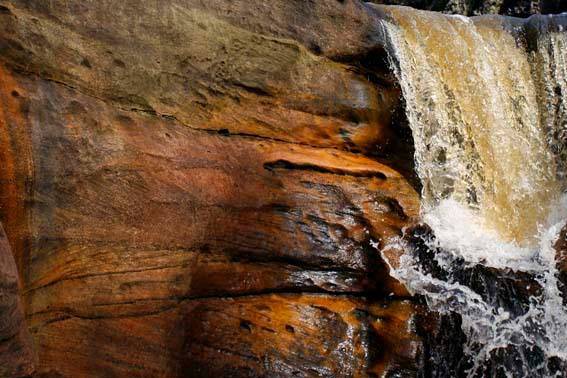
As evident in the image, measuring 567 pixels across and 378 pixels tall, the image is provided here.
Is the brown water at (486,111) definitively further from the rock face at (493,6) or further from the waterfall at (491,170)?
the rock face at (493,6)

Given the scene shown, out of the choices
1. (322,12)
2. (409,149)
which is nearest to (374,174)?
(409,149)

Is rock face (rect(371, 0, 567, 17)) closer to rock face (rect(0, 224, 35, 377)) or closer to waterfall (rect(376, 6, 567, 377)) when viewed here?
waterfall (rect(376, 6, 567, 377))

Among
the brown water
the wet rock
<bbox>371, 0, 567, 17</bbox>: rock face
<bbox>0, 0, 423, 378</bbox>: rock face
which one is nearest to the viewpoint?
<bbox>0, 0, 423, 378</bbox>: rock face

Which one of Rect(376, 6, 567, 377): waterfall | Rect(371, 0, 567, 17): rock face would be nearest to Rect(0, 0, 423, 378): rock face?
Rect(376, 6, 567, 377): waterfall

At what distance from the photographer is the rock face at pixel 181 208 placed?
11.5ft

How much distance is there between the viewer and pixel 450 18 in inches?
246

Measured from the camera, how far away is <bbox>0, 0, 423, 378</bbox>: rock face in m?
3.50

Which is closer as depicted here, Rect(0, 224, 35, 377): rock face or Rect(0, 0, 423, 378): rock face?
Rect(0, 224, 35, 377): rock face

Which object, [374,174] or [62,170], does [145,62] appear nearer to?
[62,170]

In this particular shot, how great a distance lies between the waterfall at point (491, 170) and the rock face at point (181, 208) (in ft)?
1.32

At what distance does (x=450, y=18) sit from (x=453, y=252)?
299 cm

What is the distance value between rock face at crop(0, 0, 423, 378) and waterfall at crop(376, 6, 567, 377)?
0.40 meters

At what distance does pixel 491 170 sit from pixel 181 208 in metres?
3.11

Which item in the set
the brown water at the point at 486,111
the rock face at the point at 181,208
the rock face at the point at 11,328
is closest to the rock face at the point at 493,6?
the brown water at the point at 486,111
